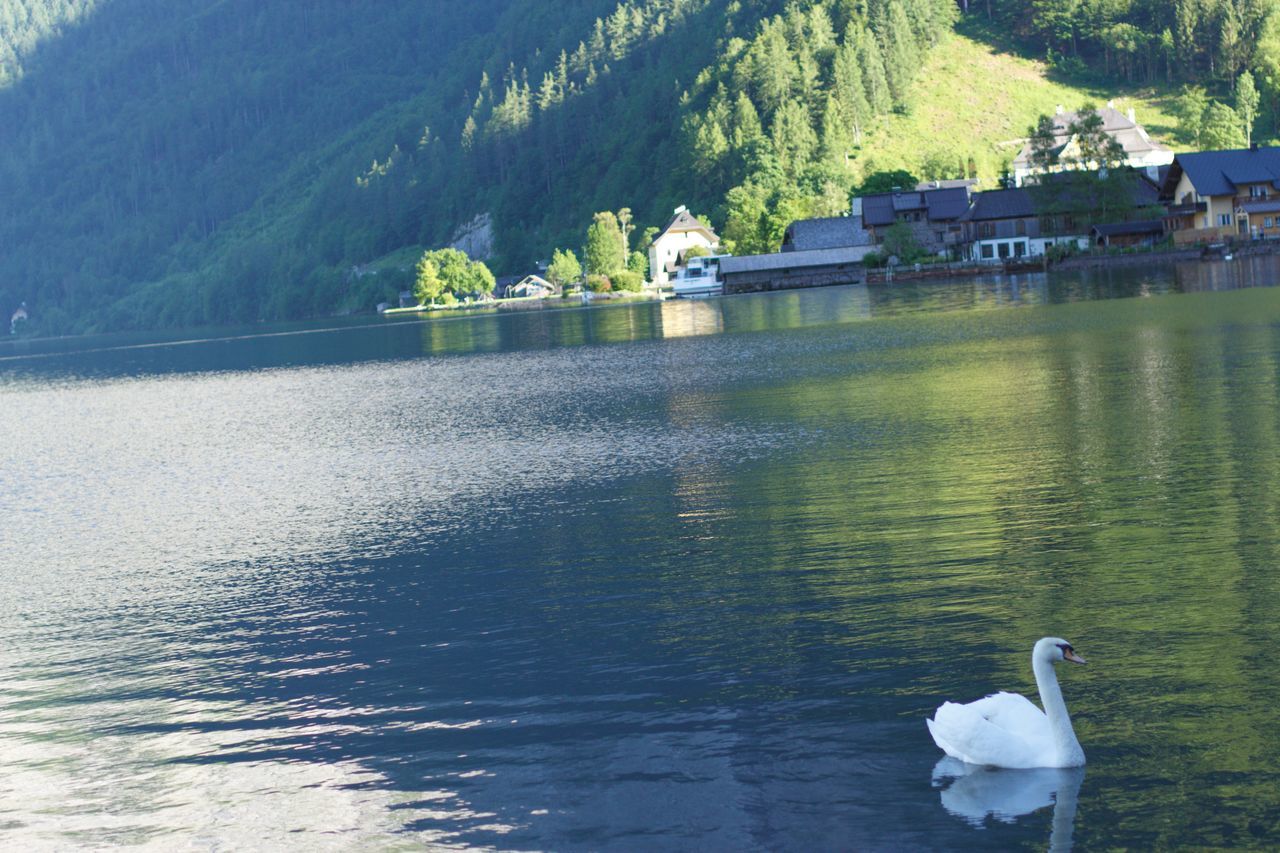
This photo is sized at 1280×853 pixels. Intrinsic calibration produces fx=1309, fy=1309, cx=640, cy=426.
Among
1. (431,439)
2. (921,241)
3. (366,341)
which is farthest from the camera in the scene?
(921,241)

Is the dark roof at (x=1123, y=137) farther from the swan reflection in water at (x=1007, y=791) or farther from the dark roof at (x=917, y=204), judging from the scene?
the swan reflection in water at (x=1007, y=791)

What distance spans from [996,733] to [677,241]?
7135 inches

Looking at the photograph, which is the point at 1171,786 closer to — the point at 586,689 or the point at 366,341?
the point at 586,689

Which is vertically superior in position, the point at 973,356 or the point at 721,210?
the point at 721,210

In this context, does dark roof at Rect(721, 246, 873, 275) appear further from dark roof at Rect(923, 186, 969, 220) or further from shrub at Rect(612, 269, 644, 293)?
shrub at Rect(612, 269, 644, 293)

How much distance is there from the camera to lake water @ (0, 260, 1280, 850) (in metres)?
11.8

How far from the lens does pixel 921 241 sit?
148000 mm

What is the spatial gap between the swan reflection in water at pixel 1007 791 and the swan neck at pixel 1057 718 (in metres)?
0.16

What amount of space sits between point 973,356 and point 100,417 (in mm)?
38602

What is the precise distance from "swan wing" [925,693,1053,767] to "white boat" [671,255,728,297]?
146602mm

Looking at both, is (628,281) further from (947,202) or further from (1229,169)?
(1229,169)

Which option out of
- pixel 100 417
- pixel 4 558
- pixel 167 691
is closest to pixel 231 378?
pixel 100 417

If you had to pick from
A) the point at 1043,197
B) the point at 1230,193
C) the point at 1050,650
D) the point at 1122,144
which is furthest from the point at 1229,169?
the point at 1050,650

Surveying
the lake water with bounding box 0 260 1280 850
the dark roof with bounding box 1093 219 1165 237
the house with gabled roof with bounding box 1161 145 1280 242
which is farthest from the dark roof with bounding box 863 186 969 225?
the lake water with bounding box 0 260 1280 850
